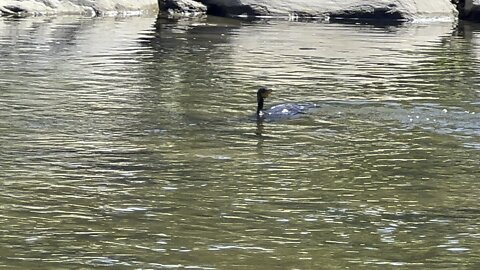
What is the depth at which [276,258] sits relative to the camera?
559cm

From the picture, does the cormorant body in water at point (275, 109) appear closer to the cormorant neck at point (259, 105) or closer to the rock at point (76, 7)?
the cormorant neck at point (259, 105)

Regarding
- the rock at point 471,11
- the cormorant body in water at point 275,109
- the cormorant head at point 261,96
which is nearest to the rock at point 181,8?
the rock at point 471,11

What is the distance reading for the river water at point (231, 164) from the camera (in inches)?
227

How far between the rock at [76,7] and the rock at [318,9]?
1.78 meters

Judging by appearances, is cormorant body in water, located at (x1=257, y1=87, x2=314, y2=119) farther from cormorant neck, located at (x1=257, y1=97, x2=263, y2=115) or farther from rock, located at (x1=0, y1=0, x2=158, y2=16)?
rock, located at (x1=0, y1=0, x2=158, y2=16)

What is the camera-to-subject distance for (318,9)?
84.5 ft

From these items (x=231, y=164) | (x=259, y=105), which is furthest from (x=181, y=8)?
(x=231, y=164)

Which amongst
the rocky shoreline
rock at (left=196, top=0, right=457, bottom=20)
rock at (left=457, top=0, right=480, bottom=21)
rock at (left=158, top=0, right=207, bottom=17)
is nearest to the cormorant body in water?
the rocky shoreline

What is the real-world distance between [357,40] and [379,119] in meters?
9.84

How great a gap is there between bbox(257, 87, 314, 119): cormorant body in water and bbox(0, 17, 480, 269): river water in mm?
205

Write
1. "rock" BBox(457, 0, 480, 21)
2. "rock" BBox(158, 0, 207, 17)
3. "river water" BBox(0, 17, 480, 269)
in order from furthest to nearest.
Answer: "rock" BBox(457, 0, 480, 21) → "rock" BBox(158, 0, 207, 17) → "river water" BBox(0, 17, 480, 269)

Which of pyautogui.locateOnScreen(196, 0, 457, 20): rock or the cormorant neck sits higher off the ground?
the cormorant neck

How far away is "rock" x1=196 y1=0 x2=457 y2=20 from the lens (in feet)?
84.4

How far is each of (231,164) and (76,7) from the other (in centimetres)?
1675
